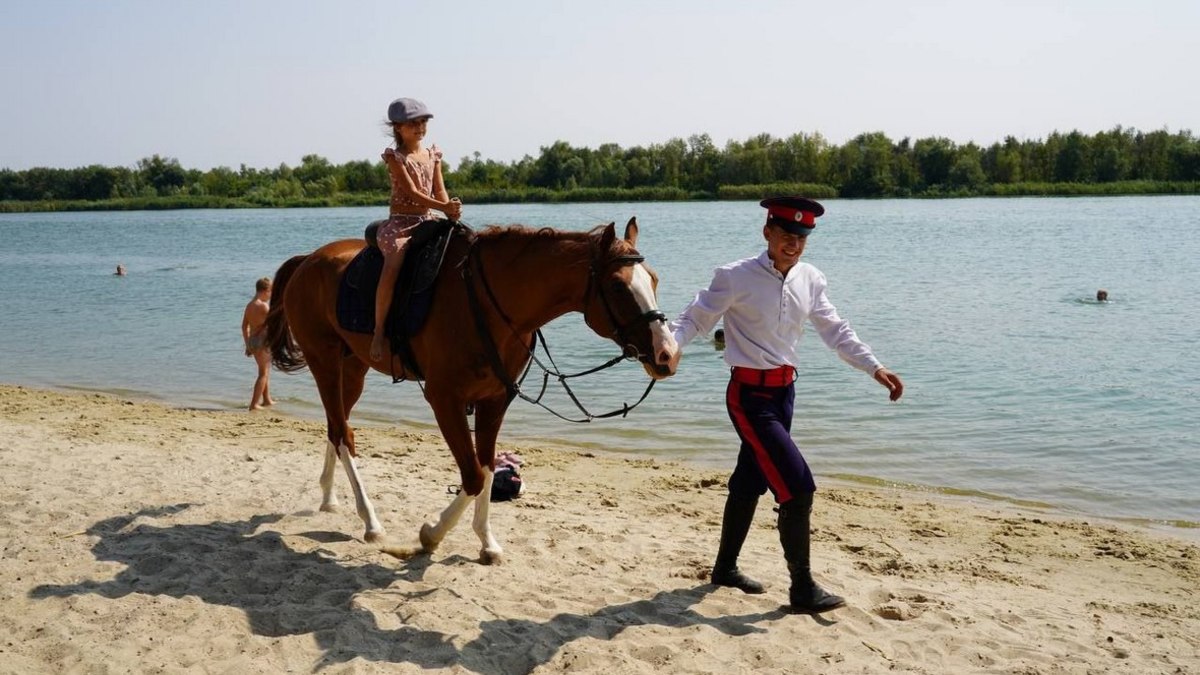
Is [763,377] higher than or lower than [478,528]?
higher

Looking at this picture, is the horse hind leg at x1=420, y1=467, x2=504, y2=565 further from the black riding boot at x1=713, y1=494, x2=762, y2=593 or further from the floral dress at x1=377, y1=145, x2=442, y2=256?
the floral dress at x1=377, y1=145, x2=442, y2=256

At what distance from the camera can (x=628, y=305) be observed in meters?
5.10

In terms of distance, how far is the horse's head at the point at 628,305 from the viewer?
16.3ft

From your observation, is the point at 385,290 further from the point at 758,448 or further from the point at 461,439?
the point at 758,448

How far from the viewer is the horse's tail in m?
8.03

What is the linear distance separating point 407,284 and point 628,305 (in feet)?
5.75

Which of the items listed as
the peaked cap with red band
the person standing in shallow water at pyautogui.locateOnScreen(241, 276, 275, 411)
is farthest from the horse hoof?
the person standing in shallow water at pyautogui.locateOnScreen(241, 276, 275, 411)

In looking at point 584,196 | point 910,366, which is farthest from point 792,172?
point 910,366

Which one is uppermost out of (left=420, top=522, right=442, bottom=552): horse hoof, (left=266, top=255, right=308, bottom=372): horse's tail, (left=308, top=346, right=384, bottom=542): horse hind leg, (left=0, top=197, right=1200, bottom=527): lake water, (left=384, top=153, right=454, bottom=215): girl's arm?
(left=384, top=153, right=454, bottom=215): girl's arm

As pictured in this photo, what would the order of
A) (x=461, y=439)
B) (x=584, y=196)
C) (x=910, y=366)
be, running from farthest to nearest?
(x=584, y=196) → (x=910, y=366) → (x=461, y=439)

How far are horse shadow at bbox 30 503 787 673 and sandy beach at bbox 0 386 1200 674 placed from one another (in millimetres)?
17

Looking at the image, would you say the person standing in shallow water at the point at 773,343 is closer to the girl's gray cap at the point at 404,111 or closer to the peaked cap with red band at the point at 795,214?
the peaked cap with red band at the point at 795,214

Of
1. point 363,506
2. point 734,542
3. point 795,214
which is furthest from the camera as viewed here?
point 363,506

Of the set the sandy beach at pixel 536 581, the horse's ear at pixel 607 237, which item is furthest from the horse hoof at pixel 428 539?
the horse's ear at pixel 607 237
